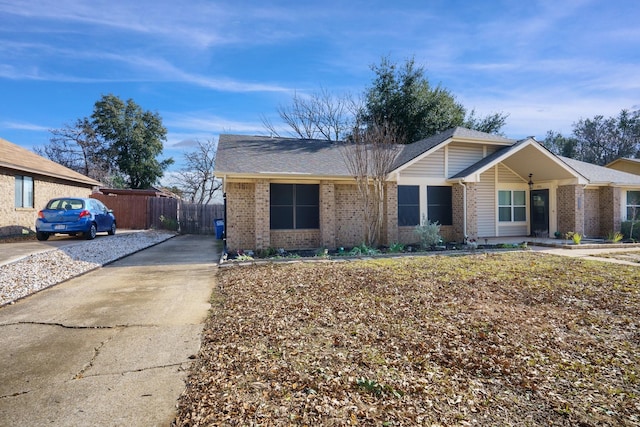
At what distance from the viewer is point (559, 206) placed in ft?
47.8

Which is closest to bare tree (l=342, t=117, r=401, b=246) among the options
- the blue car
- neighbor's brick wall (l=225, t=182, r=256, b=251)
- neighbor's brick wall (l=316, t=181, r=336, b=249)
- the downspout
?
neighbor's brick wall (l=316, t=181, r=336, b=249)

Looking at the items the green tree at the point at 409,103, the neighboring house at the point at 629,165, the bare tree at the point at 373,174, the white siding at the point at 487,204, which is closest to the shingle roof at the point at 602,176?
the white siding at the point at 487,204

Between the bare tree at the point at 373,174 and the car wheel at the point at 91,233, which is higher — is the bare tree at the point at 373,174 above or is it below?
above

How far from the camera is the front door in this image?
15.1 meters

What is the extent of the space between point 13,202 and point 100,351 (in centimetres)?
1416

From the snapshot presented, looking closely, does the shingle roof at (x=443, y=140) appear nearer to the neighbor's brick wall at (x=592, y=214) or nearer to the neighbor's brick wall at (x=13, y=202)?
the neighbor's brick wall at (x=592, y=214)

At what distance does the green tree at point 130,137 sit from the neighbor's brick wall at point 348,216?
25733 millimetres

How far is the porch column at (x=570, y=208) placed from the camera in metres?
13.7

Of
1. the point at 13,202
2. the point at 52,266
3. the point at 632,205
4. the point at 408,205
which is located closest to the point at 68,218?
the point at 13,202

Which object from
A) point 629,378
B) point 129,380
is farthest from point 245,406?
point 629,378

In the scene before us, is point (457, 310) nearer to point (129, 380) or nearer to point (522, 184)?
point (129, 380)

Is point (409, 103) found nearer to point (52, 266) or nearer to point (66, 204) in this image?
point (66, 204)

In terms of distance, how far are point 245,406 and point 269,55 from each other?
56.4ft

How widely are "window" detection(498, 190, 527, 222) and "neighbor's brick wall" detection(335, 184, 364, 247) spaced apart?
22.6 ft
